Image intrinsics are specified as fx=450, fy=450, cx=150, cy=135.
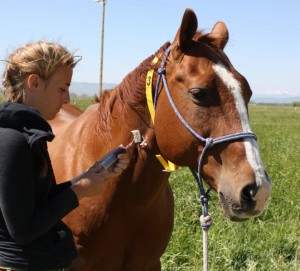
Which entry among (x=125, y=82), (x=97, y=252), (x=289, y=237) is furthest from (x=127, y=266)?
(x=289, y=237)

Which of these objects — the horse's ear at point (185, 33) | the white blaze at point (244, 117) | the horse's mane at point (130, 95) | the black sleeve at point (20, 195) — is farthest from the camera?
the horse's mane at point (130, 95)

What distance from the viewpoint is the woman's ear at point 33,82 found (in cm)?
193

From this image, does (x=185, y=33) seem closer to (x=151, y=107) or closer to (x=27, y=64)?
(x=151, y=107)

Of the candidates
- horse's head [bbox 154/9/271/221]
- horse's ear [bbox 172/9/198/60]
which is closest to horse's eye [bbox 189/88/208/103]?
horse's head [bbox 154/9/271/221]

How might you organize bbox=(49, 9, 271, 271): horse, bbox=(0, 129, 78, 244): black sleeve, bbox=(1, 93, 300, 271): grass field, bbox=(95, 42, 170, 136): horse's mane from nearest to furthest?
bbox=(0, 129, 78, 244): black sleeve < bbox=(49, 9, 271, 271): horse < bbox=(95, 42, 170, 136): horse's mane < bbox=(1, 93, 300, 271): grass field

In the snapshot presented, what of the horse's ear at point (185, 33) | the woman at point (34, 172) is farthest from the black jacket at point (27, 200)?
the horse's ear at point (185, 33)

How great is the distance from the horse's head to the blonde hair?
1.92ft

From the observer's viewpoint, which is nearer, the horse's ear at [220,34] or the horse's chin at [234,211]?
the horse's chin at [234,211]

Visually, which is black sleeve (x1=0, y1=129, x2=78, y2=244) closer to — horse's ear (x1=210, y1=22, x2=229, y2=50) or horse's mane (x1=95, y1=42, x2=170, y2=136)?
horse's mane (x1=95, y1=42, x2=170, y2=136)

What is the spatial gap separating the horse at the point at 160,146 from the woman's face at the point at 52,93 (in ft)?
1.70

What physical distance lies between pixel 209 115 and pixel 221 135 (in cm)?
12

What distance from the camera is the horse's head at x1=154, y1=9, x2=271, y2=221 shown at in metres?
1.95

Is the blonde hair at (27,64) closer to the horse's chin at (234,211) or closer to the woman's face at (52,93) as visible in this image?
the woman's face at (52,93)

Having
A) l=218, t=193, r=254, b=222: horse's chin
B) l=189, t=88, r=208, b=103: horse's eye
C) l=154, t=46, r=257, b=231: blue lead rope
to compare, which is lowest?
l=218, t=193, r=254, b=222: horse's chin
